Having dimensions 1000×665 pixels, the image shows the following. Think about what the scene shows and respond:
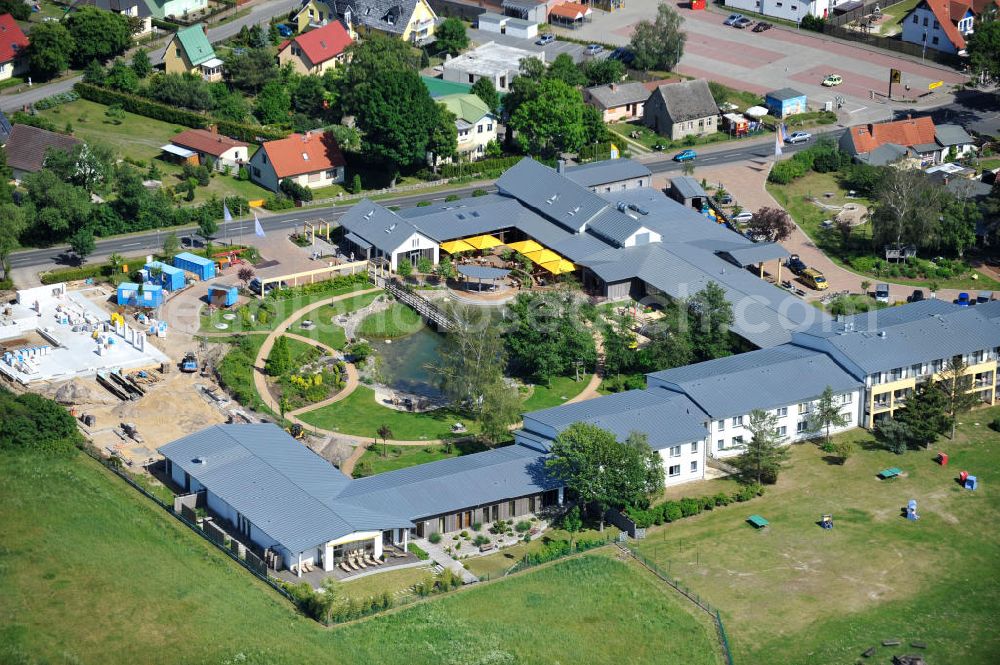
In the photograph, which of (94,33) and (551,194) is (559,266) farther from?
(94,33)

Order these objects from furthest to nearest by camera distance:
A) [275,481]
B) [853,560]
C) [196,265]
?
[196,265]
[275,481]
[853,560]

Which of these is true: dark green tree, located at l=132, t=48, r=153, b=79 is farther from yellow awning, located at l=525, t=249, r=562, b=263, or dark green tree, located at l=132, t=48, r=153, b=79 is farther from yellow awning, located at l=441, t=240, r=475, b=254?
yellow awning, located at l=525, t=249, r=562, b=263

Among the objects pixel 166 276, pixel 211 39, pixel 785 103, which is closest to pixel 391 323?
pixel 166 276

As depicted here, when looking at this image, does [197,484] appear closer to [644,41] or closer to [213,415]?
[213,415]

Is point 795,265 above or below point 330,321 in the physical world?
above

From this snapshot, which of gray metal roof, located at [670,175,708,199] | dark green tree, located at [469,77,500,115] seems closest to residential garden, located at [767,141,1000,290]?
gray metal roof, located at [670,175,708,199]

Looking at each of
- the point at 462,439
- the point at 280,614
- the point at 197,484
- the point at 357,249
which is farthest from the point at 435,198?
the point at 280,614
